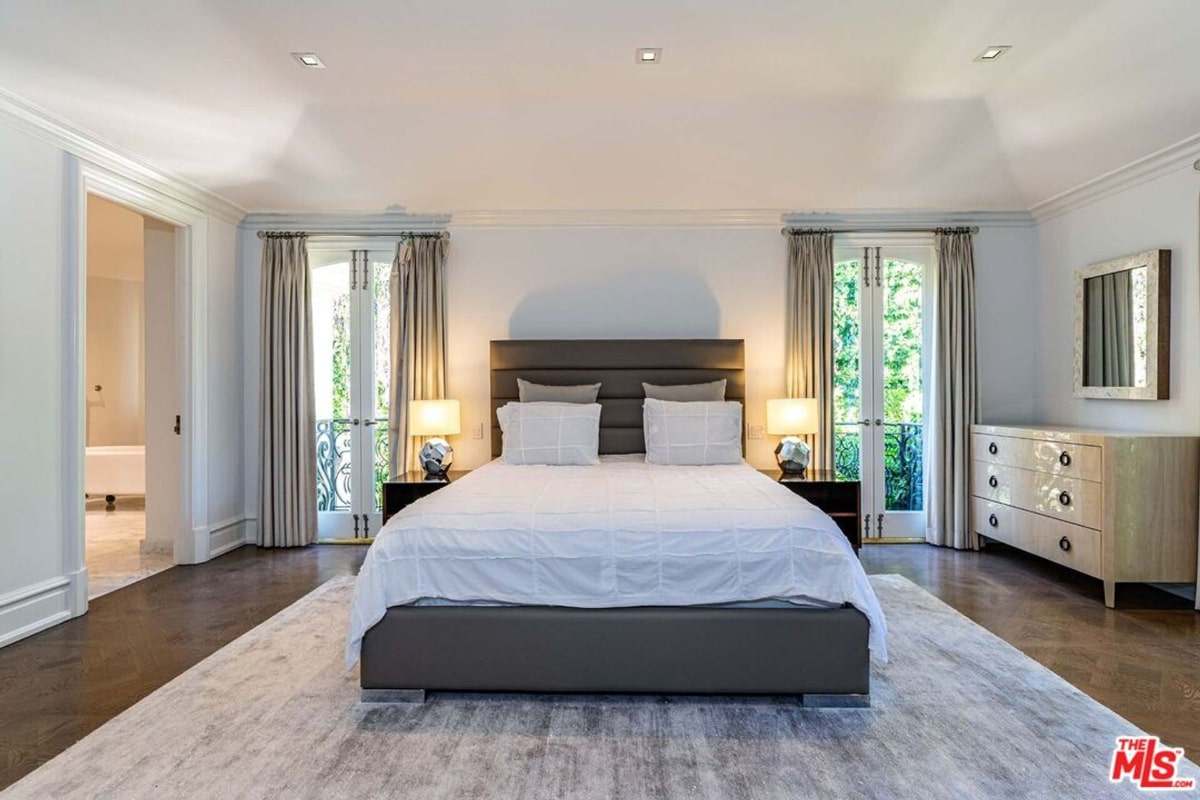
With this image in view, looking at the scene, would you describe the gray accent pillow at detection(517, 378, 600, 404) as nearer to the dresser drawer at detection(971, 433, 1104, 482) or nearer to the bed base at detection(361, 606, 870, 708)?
the bed base at detection(361, 606, 870, 708)

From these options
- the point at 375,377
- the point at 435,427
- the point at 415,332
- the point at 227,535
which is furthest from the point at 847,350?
the point at 227,535

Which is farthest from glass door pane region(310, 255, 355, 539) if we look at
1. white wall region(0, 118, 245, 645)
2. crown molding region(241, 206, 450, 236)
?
white wall region(0, 118, 245, 645)

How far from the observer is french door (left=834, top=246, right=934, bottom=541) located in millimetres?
5383

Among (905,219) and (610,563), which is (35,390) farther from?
(905,219)

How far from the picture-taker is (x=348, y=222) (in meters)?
5.43

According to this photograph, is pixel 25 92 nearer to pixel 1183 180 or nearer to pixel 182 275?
pixel 182 275

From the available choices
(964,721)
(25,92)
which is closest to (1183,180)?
(964,721)

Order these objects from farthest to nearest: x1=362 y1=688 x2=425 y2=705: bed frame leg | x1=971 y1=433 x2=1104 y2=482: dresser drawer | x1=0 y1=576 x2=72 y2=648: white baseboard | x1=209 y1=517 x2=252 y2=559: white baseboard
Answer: x1=209 y1=517 x2=252 y2=559: white baseboard
x1=971 y1=433 x2=1104 y2=482: dresser drawer
x1=0 y1=576 x2=72 y2=648: white baseboard
x1=362 y1=688 x2=425 y2=705: bed frame leg

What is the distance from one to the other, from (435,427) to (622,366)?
4.92 ft

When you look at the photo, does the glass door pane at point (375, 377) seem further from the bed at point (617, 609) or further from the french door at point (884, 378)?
the french door at point (884, 378)

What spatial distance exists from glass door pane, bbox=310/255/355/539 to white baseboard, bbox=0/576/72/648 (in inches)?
78.4

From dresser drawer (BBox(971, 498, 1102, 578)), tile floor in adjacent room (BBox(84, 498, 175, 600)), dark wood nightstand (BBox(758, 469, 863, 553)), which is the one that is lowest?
tile floor in adjacent room (BBox(84, 498, 175, 600))

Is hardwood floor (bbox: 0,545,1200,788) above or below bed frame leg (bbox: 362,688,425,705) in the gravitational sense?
below

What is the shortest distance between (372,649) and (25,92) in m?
3.30
